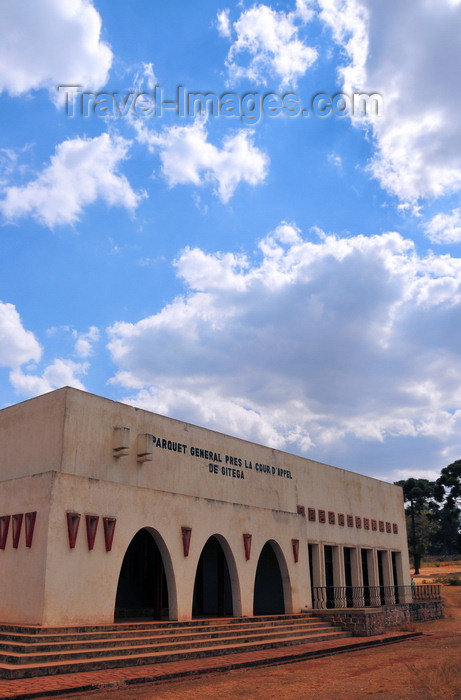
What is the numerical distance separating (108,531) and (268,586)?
37.3 feet

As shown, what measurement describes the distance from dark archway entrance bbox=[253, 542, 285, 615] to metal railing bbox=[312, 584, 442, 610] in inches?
62.2

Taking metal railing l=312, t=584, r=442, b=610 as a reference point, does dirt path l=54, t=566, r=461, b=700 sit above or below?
below

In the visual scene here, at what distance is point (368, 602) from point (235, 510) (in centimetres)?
1253

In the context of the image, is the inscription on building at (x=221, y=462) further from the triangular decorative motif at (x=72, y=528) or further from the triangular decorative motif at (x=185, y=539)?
the triangular decorative motif at (x=72, y=528)

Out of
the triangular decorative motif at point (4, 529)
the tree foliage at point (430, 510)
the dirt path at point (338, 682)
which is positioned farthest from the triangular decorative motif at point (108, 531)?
the tree foliage at point (430, 510)

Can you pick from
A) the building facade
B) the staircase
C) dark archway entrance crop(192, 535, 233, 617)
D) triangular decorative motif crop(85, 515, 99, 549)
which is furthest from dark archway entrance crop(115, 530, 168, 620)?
triangular decorative motif crop(85, 515, 99, 549)

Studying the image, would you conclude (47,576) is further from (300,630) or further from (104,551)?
(300,630)

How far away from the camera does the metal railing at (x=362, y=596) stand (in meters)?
25.3

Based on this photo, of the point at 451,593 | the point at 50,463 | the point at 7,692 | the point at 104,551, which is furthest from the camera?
the point at 451,593

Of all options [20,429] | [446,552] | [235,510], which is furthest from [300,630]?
[446,552]

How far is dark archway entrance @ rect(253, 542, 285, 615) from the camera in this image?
24203 mm

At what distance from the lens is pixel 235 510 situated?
20.0 m

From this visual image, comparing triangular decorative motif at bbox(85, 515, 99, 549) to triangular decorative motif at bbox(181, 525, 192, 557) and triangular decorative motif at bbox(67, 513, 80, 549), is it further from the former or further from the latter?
triangular decorative motif at bbox(181, 525, 192, 557)

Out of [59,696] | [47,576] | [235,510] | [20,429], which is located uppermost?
[20,429]
